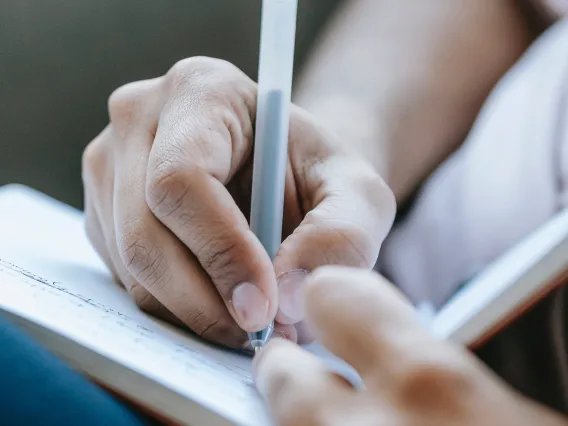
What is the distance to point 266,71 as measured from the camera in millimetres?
361

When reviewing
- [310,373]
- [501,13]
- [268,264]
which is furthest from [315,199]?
[501,13]

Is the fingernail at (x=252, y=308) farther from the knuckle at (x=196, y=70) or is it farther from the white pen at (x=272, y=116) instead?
the knuckle at (x=196, y=70)

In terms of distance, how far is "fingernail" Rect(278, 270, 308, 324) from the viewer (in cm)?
35

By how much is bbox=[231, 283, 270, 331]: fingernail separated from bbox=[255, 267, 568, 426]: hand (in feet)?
0.27

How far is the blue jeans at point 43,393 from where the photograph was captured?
224mm

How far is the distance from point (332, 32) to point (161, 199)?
439 millimetres

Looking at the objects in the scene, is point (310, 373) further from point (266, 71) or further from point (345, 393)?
point (266, 71)

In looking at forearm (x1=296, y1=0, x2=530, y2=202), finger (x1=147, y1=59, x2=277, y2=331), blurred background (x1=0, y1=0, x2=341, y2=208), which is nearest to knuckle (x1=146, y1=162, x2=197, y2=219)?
finger (x1=147, y1=59, x2=277, y2=331)

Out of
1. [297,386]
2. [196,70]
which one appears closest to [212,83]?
[196,70]

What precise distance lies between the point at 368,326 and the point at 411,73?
486 millimetres

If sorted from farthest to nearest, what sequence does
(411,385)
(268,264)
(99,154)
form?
(99,154)
(268,264)
(411,385)

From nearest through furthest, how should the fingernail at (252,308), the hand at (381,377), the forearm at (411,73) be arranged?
the hand at (381,377)
the fingernail at (252,308)
the forearm at (411,73)

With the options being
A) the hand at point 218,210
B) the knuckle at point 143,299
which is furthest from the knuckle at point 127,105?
the knuckle at point 143,299

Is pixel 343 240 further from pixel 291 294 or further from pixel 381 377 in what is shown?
pixel 381 377
